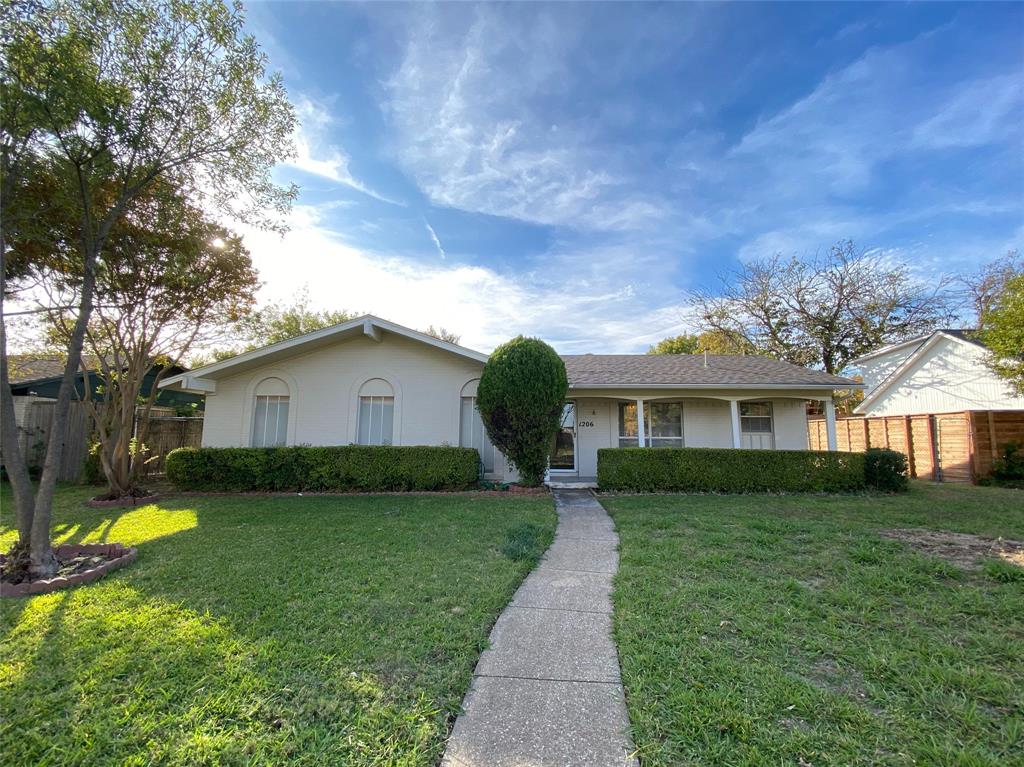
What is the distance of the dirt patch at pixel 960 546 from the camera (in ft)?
15.8

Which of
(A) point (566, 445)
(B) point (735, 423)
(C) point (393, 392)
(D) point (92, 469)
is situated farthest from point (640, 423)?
(D) point (92, 469)

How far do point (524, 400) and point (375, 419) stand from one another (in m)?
4.71

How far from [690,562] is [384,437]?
346 inches

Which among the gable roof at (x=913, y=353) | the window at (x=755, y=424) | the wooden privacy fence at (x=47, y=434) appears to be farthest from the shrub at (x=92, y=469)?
the gable roof at (x=913, y=353)

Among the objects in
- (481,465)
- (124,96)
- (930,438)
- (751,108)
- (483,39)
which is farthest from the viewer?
(930,438)

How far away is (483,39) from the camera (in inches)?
300

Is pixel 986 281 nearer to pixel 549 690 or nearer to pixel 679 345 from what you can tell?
pixel 679 345

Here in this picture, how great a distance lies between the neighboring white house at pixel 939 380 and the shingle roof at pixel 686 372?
7820 millimetres

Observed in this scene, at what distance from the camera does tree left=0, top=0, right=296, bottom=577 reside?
4883 millimetres

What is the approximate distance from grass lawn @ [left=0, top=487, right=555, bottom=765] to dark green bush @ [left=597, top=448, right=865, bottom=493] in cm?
513

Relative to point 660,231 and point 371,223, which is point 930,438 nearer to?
point 660,231

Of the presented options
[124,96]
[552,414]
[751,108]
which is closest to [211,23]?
[124,96]

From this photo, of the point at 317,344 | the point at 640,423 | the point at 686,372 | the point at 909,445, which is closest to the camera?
the point at 317,344

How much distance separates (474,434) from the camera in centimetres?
1160
